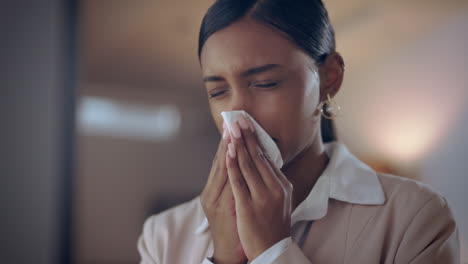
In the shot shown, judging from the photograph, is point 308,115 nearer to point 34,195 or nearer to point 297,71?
point 297,71

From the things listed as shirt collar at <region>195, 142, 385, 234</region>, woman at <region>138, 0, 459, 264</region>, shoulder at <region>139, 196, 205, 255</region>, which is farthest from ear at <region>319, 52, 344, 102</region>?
shoulder at <region>139, 196, 205, 255</region>

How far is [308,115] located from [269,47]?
0.12 meters

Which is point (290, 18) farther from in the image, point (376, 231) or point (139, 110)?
point (139, 110)

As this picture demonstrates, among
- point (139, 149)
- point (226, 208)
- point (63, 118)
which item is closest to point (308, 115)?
point (226, 208)

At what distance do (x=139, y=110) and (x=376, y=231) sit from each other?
0.67 metres

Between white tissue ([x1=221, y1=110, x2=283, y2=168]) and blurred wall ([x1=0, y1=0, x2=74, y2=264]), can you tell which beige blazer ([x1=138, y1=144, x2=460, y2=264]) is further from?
blurred wall ([x1=0, y1=0, x2=74, y2=264])

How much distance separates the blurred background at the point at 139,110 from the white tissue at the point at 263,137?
6.1 inches

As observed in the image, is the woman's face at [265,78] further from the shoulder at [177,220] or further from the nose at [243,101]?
the shoulder at [177,220]

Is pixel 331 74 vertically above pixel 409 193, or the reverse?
pixel 331 74

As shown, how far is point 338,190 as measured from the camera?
586 mm

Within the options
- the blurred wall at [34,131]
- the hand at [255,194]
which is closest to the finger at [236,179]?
the hand at [255,194]

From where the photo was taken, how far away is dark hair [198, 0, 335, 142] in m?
0.54

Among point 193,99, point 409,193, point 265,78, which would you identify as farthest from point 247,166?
point 193,99

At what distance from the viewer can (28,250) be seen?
42.4 inches
